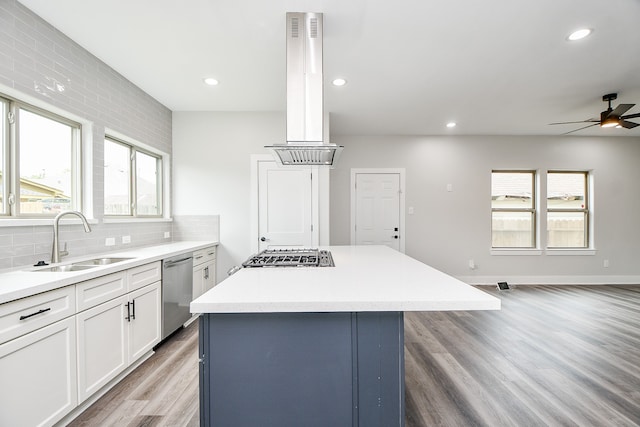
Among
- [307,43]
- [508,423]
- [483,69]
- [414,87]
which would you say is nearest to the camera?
[508,423]

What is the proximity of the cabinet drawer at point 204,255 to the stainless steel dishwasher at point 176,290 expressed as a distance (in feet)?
0.41

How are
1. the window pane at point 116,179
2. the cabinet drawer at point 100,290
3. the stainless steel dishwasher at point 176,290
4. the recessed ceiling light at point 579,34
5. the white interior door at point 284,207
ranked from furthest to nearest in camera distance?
the white interior door at point 284,207 < the window pane at point 116,179 < the stainless steel dishwasher at point 176,290 < the recessed ceiling light at point 579,34 < the cabinet drawer at point 100,290

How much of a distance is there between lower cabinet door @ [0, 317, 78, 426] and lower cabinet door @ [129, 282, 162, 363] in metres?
0.54

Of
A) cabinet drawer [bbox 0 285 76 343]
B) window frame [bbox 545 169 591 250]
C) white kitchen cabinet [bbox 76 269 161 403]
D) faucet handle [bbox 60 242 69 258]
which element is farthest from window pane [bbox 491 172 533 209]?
faucet handle [bbox 60 242 69 258]

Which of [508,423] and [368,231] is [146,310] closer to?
[508,423]

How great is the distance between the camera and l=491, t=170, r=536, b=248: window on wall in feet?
16.7

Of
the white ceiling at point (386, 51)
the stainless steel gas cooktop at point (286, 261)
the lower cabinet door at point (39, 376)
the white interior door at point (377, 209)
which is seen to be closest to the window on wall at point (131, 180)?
the white ceiling at point (386, 51)

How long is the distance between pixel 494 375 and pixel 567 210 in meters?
4.56

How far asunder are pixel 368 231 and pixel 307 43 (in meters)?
3.50

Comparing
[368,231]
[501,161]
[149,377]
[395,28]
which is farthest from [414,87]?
[149,377]

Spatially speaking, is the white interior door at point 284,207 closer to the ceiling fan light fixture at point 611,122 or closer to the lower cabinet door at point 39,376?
the lower cabinet door at point 39,376

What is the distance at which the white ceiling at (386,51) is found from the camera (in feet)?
6.16

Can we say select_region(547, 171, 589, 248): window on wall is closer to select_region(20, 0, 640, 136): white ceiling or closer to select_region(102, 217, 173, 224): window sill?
select_region(20, 0, 640, 136): white ceiling

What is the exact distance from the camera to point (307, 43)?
1.94m
